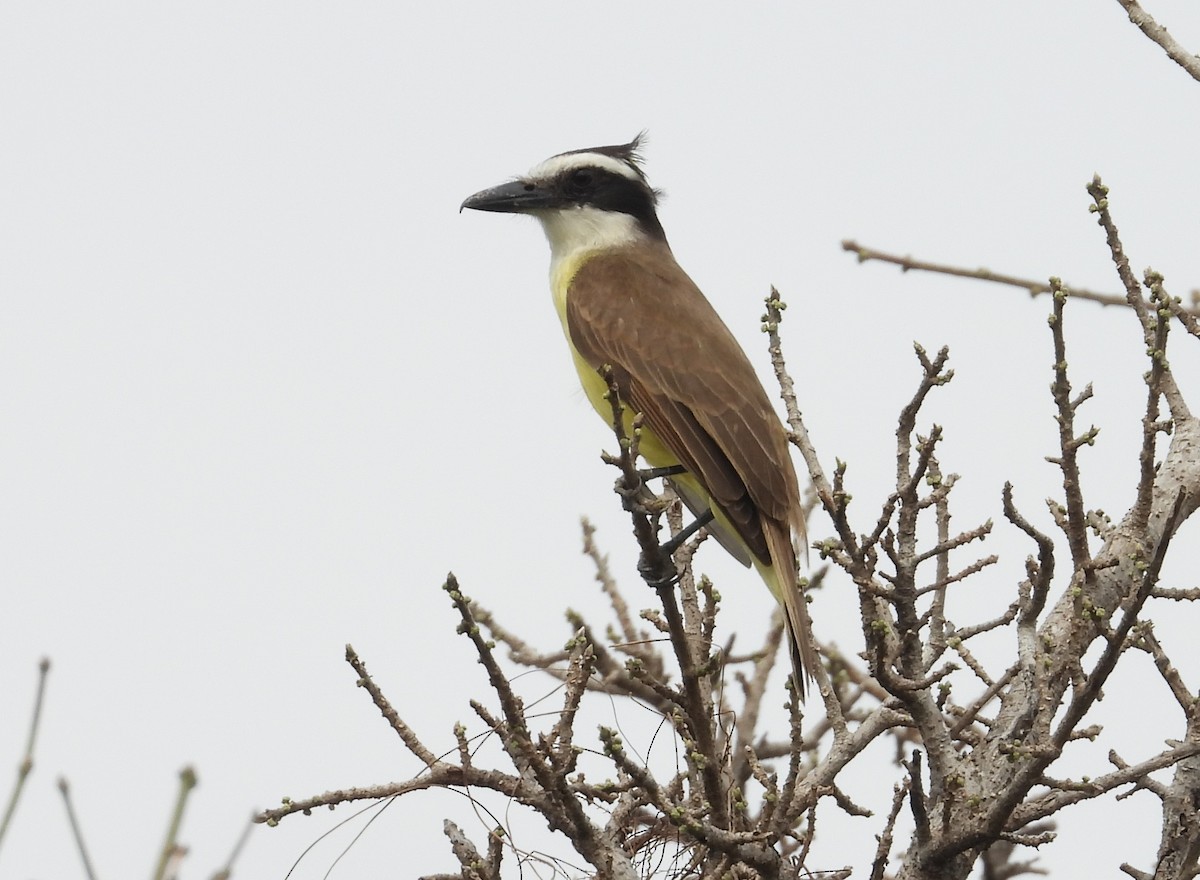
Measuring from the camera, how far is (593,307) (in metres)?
6.18

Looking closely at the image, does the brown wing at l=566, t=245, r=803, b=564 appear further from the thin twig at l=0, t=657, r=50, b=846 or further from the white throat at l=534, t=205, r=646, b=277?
the thin twig at l=0, t=657, r=50, b=846

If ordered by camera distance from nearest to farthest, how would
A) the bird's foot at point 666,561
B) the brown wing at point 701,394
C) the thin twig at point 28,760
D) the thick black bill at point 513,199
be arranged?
the thin twig at point 28,760 < the bird's foot at point 666,561 < the brown wing at point 701,394 < the thick black bill at point 513,199

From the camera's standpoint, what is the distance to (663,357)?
19.4 feet

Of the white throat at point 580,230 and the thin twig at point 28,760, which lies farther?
the white throat at point 580,230

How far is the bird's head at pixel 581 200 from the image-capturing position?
22.5ft

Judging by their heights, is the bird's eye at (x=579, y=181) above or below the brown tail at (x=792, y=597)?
above

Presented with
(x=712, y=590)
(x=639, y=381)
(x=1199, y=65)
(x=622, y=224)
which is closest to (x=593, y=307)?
(x=639, y=381)

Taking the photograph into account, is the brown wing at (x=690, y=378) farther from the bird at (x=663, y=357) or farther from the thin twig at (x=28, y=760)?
the thin twig at (x=28, y=760)

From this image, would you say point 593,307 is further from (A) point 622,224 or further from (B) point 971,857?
(B) point 971,857

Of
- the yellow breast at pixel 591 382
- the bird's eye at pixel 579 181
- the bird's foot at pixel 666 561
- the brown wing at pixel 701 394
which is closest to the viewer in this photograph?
the bird's foot at pixel 666 561

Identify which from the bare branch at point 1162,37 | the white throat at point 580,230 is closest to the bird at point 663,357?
the white throat at point 580,230

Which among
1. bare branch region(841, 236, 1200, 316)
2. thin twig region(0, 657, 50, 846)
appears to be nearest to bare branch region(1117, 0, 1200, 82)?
bare branch region(841, 236, 1200, 316)

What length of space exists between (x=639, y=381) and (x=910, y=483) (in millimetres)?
2003

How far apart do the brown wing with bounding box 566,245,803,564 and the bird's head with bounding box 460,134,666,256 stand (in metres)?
0.35
